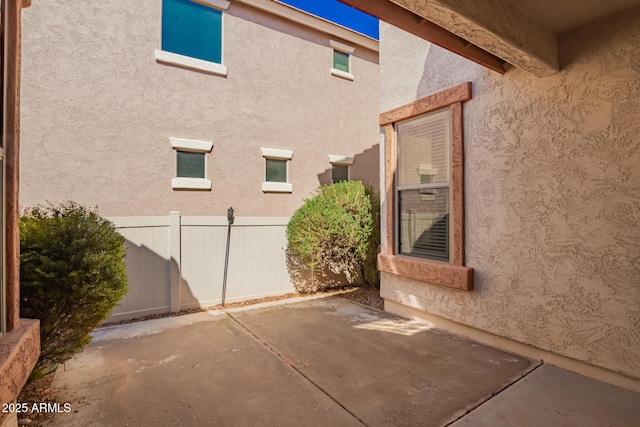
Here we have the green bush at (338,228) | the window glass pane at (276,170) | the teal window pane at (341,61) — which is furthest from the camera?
the teal window pane at (341,61)

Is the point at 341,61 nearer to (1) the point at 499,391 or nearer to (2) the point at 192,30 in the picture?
(2) the point at 192,30

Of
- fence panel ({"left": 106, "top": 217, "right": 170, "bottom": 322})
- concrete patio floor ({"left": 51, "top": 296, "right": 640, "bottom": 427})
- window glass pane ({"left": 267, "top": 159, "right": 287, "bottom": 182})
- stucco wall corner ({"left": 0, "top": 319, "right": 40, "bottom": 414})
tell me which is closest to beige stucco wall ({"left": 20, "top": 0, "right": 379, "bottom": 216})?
window glass pane ({"left": 267, "top": 159, "right": 287, "bottom": 182})

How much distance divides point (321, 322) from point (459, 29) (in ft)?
14.0

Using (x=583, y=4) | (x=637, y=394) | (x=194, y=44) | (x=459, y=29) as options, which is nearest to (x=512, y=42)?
(x=459, y=29)

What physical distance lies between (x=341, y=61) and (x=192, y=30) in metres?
3.68

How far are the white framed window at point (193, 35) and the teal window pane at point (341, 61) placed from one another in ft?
9.25

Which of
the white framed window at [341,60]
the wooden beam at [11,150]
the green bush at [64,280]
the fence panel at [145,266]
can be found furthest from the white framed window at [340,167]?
the wooden beam at [11,150]

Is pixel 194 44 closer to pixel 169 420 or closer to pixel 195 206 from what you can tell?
pixel 195 206

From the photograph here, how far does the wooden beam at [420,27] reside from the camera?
104 inches

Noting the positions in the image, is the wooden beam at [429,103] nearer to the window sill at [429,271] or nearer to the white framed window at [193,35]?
the window sill at [429,271]

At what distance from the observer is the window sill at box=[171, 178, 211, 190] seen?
6.03 m

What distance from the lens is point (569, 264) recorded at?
137 inches

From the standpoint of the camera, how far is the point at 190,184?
614 cm

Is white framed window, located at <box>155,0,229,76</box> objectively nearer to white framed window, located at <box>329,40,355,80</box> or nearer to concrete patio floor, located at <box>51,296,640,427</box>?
white framed window, located at <box>329,40,355,80</box>
